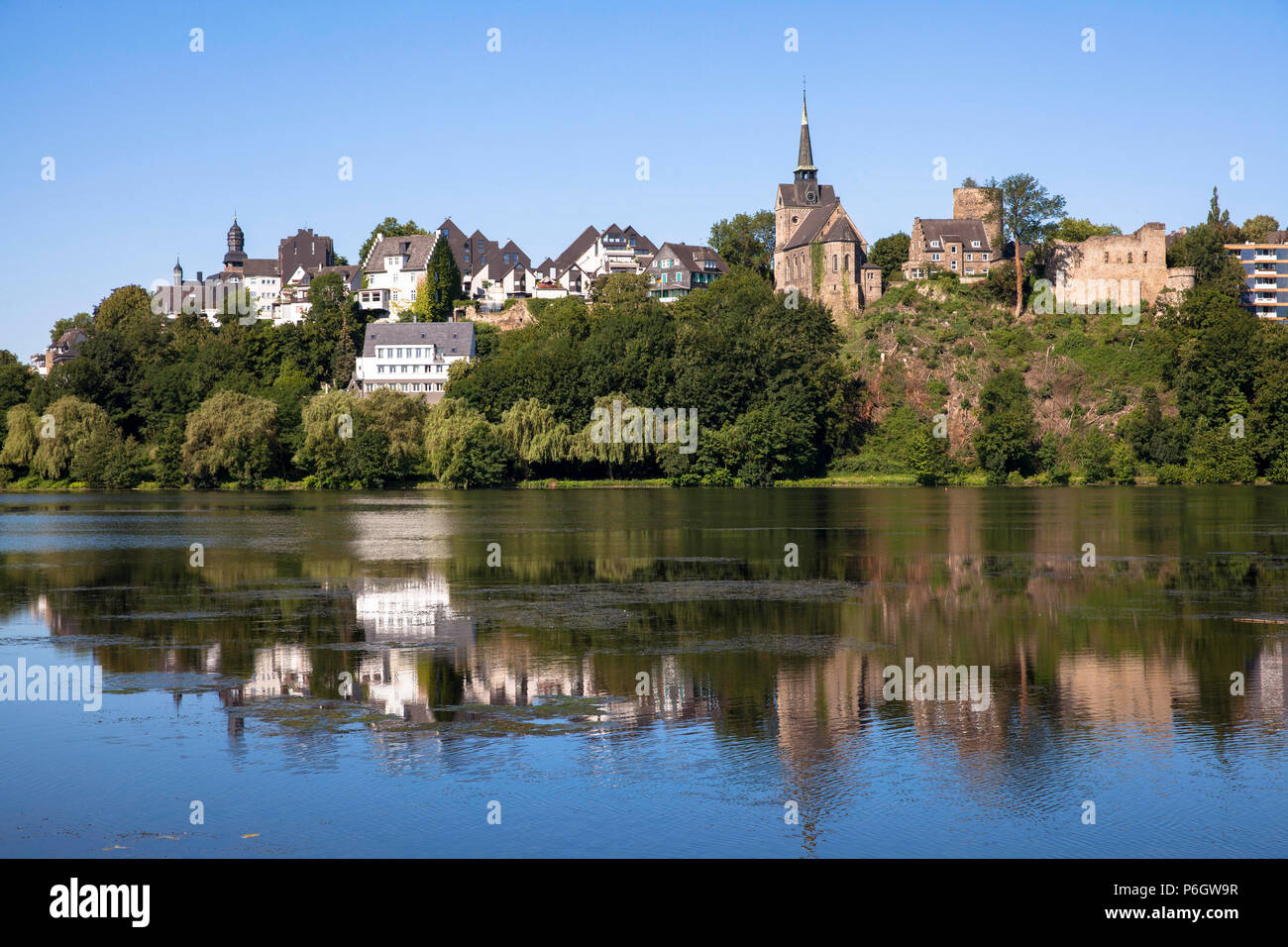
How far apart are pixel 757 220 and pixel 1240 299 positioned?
63.7 meters

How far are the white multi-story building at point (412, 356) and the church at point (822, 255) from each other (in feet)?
126

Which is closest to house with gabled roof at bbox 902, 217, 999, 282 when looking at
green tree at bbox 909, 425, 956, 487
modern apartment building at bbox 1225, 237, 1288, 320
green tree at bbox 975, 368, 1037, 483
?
green tree at bbox 975, 368, 1037, 483

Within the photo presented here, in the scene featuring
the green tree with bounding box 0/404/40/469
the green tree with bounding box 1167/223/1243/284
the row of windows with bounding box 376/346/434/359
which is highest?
the green tree with bounding box 1167/223/1243/284

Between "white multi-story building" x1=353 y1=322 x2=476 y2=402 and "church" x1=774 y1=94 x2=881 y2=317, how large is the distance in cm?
3831

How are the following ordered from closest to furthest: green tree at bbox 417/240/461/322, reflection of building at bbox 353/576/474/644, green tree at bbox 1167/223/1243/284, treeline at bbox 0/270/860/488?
1. reflection of building at bbox 353/576/474/644
2. treeline at bbox 0/270/860/488
3. green tree at bbox 1167/223/1243/284
4. green tree at bbox 417/240/461/322

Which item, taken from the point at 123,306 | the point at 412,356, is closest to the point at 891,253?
the point at 412,356

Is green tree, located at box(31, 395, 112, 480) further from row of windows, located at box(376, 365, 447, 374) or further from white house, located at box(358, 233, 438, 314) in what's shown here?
white house, located at box(358, 233, 438, 314)

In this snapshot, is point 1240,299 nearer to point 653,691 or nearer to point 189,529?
point 189,529

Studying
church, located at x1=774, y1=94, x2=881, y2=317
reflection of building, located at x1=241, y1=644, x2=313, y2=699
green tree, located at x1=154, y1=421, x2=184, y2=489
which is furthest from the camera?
church, located at x1=774, y1=94, x2=881, y2=317

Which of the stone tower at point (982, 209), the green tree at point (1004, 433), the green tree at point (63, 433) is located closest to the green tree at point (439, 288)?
the green tree at point (63, 433)

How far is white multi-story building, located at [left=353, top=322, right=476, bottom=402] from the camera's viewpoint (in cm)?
13538

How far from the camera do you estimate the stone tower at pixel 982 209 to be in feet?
438

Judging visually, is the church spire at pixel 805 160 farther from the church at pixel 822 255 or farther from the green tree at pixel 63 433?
the green tree at pixel 63 433
